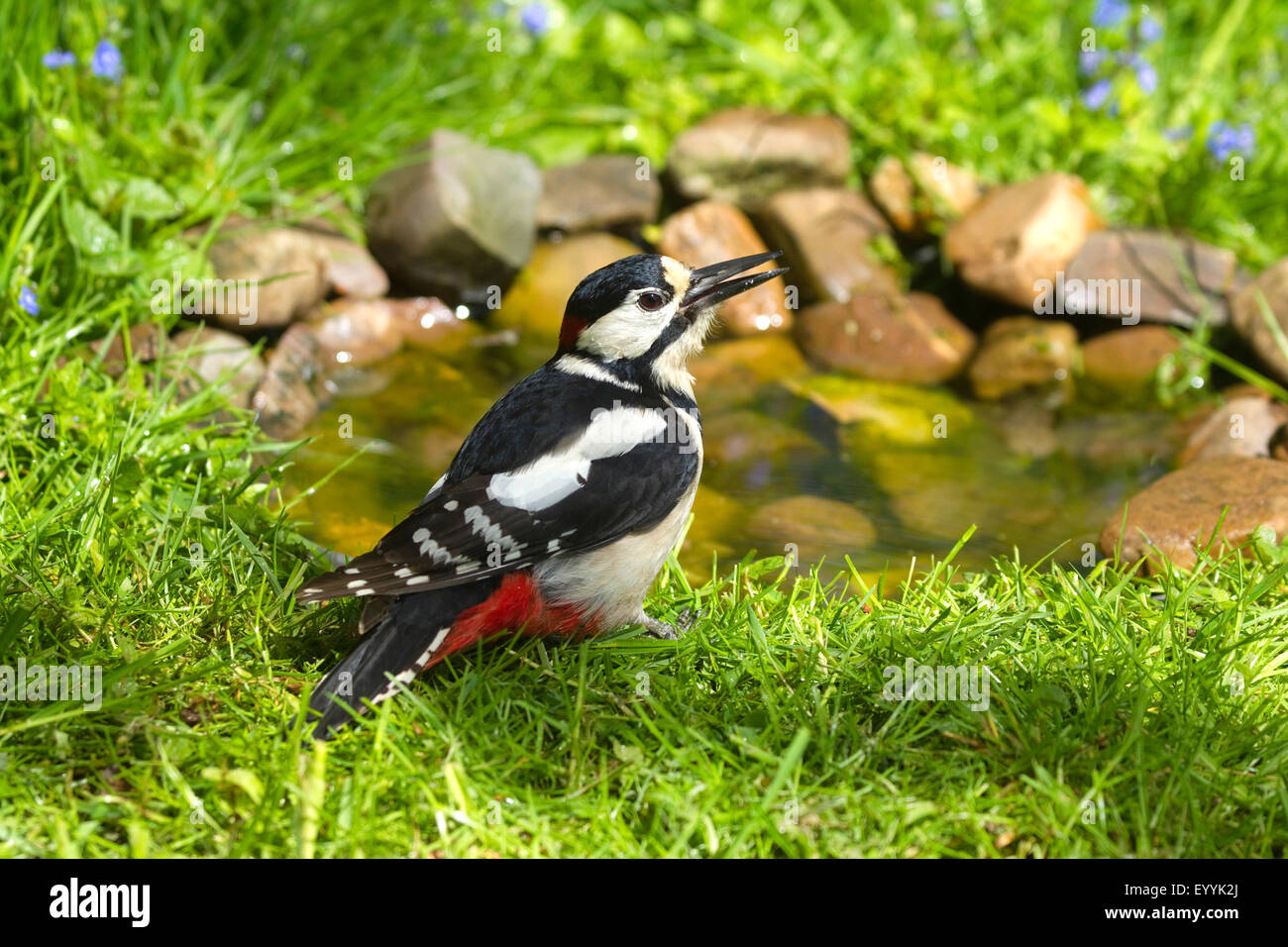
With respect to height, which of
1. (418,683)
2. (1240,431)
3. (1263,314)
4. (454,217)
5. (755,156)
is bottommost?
(418,683)

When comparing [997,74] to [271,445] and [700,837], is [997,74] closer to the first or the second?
[271,445]

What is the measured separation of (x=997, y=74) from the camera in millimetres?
6496

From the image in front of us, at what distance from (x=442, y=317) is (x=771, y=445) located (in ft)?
5.59

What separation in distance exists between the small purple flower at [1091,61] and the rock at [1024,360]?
5.28 ft

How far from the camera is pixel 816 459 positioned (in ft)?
16.2

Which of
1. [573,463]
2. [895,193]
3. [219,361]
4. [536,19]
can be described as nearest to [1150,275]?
[895,193]

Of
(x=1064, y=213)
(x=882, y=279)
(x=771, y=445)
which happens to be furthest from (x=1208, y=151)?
(x=771, y=445)

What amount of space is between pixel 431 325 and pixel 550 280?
0.64 meters

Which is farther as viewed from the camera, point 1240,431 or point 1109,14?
point 1109,14

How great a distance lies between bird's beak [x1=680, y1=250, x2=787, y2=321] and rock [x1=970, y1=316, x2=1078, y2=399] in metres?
2.46

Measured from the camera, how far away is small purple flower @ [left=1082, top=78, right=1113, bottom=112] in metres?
6.17

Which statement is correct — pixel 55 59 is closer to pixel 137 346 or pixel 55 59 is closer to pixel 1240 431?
pixel 137 346

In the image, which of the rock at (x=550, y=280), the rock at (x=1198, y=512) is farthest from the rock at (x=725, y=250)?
the rock at (x=1198, y=512)

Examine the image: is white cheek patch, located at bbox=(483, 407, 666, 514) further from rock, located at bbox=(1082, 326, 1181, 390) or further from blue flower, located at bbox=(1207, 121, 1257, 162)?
blue flower, located at bbox=(1207, 121, 1257, 162)
